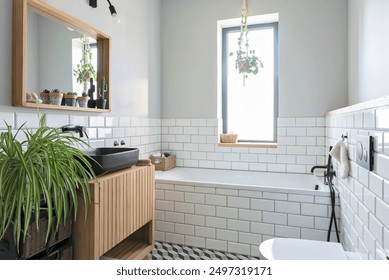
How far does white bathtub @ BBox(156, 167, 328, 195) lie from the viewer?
271 cm

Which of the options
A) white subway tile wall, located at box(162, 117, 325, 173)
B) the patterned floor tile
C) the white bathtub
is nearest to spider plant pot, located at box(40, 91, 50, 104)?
the white bathtub

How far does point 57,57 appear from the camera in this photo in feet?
6.46

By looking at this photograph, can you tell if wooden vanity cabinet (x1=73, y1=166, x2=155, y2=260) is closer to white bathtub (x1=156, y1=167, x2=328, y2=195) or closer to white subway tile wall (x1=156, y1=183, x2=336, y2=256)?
white subway tile wall (x1=156, y1=183, x2=336, y2=256)

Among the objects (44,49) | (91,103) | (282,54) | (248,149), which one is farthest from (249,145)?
(44,49)

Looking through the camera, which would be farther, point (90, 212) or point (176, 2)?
point (176, 2)

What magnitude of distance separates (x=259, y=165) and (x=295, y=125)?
644 mm

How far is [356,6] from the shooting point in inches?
98.3

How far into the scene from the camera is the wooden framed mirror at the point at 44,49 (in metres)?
1.66

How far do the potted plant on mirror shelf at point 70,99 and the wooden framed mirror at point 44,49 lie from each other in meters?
0.04

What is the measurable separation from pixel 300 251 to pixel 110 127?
195 centimetres

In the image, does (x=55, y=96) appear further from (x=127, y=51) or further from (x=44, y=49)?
(x=127, y=51)

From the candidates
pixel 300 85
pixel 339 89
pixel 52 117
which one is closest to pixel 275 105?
pixel 300 85

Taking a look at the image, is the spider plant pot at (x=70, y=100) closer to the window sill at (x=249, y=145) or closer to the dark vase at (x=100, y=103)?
the dark vase at (x=100, y=103)
